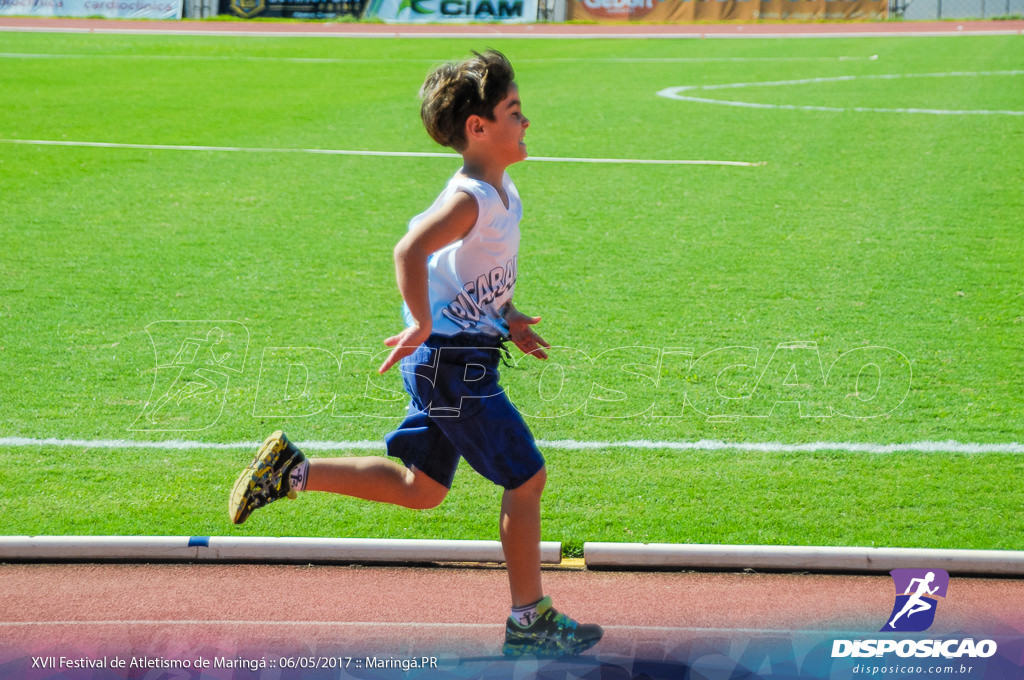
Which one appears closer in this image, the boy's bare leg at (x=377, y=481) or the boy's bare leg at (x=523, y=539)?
the boy's bare leg at (x=523, y=539)

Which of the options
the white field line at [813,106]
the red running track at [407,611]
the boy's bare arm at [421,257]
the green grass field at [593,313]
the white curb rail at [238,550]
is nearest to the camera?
the boy's bare arm at [421,257]

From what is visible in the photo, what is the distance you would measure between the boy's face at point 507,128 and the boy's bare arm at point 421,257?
0.79 ft

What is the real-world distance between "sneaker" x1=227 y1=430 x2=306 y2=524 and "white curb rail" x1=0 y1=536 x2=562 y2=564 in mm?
448

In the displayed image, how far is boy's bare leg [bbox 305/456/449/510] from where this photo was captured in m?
3.42

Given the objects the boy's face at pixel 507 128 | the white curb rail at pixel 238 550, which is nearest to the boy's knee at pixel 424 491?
the white curb rail at pixel 238 550

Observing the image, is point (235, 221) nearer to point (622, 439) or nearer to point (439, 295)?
point (622, 439)

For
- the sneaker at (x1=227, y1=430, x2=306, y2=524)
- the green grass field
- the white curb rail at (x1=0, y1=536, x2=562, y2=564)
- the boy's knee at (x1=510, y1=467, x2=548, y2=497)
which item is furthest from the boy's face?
the green grass field

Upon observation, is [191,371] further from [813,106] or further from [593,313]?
[813,106]

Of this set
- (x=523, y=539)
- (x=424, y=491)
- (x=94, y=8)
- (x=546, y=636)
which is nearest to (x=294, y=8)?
(x=94, y=8)

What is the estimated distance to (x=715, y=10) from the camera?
39.2 m

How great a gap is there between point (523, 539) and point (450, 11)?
37.5 metres

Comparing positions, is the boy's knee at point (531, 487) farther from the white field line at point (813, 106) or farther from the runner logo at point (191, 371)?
the white field line at point (813, 106)

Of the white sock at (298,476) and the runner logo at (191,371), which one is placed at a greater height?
the runner logo at (191,371)

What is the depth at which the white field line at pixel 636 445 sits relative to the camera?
4844 millimetres
